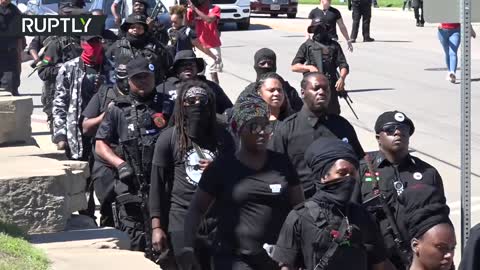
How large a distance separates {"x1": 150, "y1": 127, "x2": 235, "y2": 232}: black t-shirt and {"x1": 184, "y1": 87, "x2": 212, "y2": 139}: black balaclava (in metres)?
0.09

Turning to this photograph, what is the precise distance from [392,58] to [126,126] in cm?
1958

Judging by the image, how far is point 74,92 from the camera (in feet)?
34.7

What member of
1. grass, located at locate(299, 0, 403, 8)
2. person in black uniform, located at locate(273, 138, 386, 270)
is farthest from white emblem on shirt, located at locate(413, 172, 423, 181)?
grass, located at locate(299, 0, 403, 8)

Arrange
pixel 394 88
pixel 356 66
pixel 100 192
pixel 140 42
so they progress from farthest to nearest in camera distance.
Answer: pixel 356 66 → pixel 394 88 → pixel 140 42 → pixel 100 192

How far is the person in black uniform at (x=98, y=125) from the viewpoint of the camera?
886cm

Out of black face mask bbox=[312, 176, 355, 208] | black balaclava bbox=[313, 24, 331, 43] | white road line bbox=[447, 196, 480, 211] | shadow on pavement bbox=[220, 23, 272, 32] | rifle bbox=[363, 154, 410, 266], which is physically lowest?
white road line bbox=[447, 196, 480, 211]

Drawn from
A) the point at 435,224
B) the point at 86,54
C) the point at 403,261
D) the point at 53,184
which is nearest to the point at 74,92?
the point at 86,54

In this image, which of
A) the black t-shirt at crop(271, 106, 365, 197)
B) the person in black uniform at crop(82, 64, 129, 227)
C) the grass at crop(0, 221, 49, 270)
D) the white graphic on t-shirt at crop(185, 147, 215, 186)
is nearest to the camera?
the grass at crop(0, 221, 49, 270)

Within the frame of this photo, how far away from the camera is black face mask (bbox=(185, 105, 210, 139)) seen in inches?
297

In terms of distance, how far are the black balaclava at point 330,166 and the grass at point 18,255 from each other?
1585mm

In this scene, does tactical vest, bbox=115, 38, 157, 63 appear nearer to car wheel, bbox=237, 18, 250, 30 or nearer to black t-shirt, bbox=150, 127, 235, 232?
black t-shirt, bbox=150, 127, 235, 232

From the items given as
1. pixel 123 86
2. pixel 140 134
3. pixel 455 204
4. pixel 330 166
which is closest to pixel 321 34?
pixel 455 204

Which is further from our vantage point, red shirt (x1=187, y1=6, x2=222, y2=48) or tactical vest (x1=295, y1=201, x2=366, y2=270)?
red shirt (x1=187, y1=6, x2=222, y2=48)

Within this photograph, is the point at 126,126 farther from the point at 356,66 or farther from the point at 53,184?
the point at 356,66
